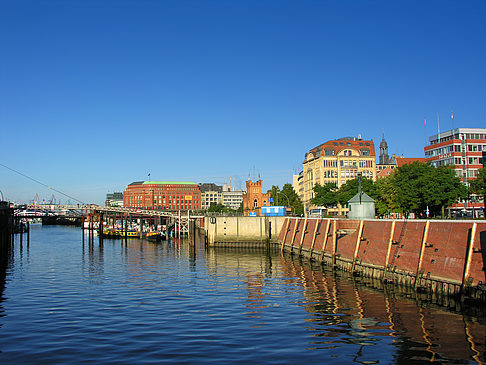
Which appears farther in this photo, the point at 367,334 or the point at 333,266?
the point at 333,266

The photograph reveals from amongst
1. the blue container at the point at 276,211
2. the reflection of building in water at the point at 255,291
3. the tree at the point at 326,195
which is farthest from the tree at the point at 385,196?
the reflection of building in water at the point at 255,291

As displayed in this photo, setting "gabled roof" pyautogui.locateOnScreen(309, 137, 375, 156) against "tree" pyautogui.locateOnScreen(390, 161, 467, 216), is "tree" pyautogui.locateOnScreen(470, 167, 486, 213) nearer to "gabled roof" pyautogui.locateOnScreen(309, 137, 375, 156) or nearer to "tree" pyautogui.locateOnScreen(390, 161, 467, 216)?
"tree" pyautogui.locateOnScreen(390, 161, 467, 216)

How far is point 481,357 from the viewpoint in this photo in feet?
84.1

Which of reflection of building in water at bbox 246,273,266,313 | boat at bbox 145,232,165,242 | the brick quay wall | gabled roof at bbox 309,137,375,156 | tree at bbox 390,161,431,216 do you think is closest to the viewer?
the brick quay wall

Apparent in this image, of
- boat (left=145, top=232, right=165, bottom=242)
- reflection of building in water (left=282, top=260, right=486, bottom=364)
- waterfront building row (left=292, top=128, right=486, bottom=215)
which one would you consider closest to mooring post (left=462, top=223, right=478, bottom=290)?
reflection of building in water (left=282, top=260, right=486, bottom=364)

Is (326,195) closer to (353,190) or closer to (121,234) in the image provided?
(353,190)

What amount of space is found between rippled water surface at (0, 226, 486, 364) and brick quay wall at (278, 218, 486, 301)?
2676 mm

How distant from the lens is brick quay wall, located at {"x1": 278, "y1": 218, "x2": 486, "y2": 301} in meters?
36.9

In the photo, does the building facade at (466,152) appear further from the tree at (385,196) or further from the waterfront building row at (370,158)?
the tree at (385,196)

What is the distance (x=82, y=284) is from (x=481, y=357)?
42.1 metres

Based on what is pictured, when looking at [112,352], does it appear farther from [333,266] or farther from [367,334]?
[333,266]

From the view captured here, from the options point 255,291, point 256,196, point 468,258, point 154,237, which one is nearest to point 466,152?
point 256,196

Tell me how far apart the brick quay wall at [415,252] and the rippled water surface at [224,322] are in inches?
105

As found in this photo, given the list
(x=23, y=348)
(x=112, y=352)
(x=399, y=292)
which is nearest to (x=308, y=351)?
(x=112, y=352)
